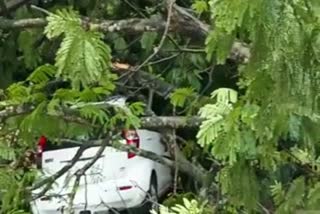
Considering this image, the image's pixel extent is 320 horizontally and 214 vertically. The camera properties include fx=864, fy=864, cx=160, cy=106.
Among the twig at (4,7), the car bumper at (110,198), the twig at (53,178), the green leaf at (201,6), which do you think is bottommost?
the car bumper at (110,198)

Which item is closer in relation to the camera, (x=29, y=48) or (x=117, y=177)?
(x=29, y=48)

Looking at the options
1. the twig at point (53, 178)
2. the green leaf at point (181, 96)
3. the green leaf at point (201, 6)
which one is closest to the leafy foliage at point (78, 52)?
the green leaf at point (201, 6)

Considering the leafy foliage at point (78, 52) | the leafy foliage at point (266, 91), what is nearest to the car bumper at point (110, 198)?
the leafy foliage at point (266, 91)

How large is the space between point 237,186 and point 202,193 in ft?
3.43

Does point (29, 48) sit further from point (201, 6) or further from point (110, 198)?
point (110, 198)

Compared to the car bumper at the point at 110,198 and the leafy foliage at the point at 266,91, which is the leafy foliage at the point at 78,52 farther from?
the car bumper at the point at 110,198

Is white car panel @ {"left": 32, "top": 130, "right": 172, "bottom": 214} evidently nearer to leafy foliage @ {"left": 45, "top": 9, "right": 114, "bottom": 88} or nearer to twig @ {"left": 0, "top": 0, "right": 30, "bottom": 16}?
twig @ {"left": 0, "top": 0, "right": 30, "bottom": 16}

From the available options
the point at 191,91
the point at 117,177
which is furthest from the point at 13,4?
the point at 117,177

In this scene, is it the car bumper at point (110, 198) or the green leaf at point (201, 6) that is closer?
the green leaf at point (201, 6)

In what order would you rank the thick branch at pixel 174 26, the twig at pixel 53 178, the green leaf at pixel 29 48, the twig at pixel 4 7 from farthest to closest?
the green leaf at pixel 29 48 < the twig at pixel 4 7 < the twig at pixel 53 178 < the thick branch at pixel 174 26

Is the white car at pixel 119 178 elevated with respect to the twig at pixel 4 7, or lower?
lower

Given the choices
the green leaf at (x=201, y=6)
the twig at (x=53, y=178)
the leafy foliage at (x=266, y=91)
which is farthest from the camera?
the twig at (x=53, y=178)

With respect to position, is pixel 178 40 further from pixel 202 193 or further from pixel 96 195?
pixel 96 195

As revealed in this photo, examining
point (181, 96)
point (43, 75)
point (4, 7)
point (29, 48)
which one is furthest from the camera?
point (29, 48)
